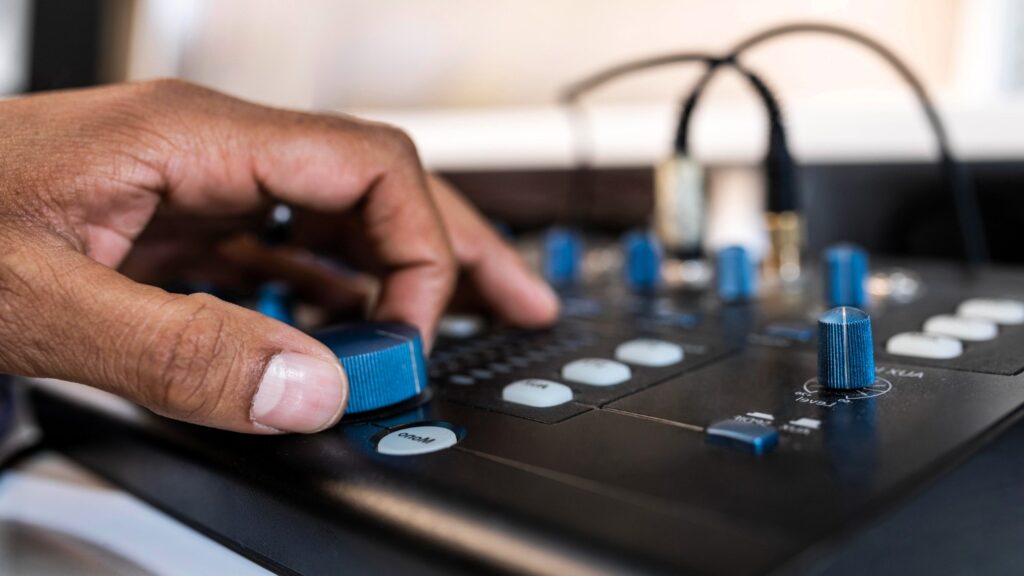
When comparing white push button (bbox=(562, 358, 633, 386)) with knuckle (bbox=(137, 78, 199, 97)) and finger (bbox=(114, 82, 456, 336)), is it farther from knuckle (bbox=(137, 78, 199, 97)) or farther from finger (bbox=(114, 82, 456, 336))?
knuckle (bbox=(137, 78, 199, 97))

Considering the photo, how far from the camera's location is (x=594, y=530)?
0.25 metres

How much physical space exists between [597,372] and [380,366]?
0.10m

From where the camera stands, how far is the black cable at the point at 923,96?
0.62 metres

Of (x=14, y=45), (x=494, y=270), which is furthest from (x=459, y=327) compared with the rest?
(x=14, y=45)

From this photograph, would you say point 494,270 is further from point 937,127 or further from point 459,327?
point 937,127

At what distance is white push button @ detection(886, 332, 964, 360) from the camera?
407 mm

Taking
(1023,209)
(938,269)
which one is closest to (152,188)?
(938,269)

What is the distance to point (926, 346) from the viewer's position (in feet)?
1.35

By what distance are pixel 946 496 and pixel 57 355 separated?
34 centimetres

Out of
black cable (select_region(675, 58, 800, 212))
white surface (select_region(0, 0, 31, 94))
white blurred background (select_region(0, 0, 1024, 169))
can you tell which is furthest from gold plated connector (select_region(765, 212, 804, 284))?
white surface (select_region(0, 0, 31, 94))

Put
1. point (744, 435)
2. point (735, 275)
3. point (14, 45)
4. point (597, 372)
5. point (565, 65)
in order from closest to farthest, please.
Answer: point (744, 435), point (597, 372), point (735, 275), point (565, 65), point (14, 45)

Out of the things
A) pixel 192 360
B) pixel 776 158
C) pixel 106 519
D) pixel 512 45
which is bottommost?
pixel 106 519

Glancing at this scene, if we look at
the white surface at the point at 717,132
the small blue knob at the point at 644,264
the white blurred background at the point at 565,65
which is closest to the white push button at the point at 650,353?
the small blue knob at the point at 644,264

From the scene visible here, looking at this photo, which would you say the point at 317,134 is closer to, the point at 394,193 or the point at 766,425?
the point at 394,193
